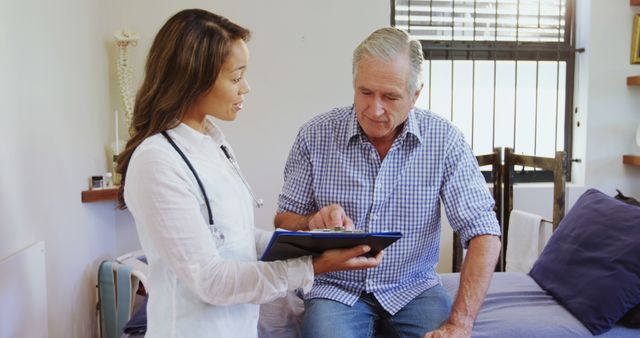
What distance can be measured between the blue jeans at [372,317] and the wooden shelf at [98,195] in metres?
1.12

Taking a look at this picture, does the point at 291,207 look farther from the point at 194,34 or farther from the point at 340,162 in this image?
the point at 194,34

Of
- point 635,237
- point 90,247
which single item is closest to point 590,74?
point 635,237

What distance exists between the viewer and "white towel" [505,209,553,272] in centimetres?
246

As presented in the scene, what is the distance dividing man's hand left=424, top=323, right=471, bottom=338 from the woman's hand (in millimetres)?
335

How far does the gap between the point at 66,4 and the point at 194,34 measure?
1227 mm

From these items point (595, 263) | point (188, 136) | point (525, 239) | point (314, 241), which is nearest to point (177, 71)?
point (188, 136)

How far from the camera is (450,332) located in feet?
4.60

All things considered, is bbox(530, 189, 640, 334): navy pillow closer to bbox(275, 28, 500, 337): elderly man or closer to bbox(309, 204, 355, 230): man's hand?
bbox(275, 28, 500, 337): elderly man

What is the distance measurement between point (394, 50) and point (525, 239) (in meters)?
1.38

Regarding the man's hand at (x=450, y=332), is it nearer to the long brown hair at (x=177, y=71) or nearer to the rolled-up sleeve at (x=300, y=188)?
the rolled-up sleeve at (x=300, y=188)

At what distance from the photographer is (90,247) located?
2.33 metres

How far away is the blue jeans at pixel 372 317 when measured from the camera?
1451 mm

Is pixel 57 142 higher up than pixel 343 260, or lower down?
higher up

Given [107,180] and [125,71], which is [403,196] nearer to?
[107,180]
